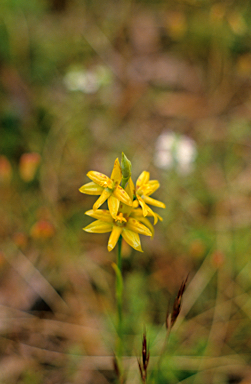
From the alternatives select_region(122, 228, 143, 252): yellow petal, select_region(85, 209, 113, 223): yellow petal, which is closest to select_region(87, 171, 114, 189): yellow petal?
select_region(85, 209, 113, 223): yellow petal

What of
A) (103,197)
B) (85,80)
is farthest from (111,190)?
(85,80)

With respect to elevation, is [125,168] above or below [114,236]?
above

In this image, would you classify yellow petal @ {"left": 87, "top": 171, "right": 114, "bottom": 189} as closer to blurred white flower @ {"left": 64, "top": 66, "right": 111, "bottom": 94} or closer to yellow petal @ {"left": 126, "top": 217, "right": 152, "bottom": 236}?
yellow petal @ {"left": 126, "top": 217, "right": 152, "bottom": 236}

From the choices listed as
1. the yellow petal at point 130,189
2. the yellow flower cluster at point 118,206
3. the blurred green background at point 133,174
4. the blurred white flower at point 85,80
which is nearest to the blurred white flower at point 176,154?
the blurred green background at point 133,174

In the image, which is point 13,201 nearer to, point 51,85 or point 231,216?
point 51,85

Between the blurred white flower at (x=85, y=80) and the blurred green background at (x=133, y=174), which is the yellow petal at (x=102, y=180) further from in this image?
the blurred white flower at (x=85, y=80)

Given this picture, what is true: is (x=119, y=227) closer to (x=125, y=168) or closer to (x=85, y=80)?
(x=125, y=168)

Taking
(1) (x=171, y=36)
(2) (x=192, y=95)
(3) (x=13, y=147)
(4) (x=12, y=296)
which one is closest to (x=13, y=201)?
(3) (x=13, y=147)
